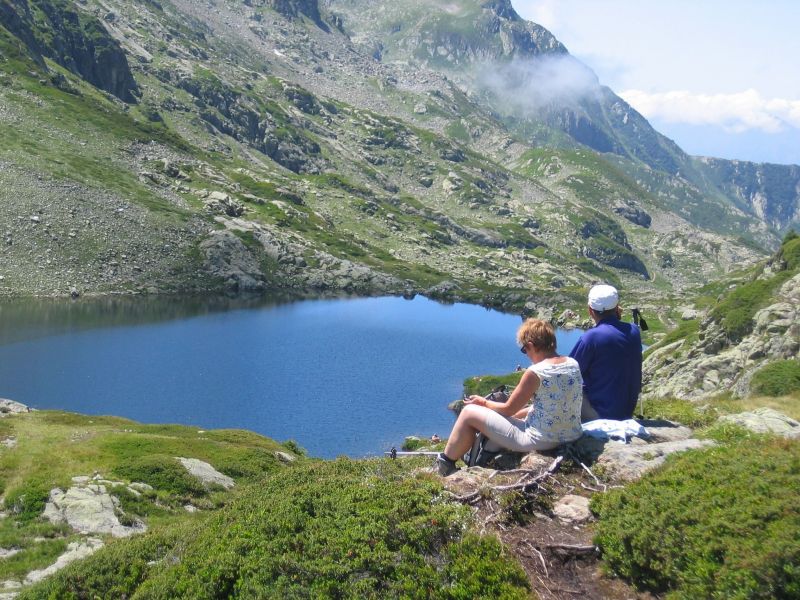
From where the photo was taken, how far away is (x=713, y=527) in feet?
25.8

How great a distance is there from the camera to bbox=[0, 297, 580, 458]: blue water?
69375 mm

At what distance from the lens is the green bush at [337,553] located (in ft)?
27.9

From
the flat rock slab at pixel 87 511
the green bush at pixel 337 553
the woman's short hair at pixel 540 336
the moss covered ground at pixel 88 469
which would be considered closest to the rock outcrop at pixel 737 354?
the woman's short hair at pixel 540 336

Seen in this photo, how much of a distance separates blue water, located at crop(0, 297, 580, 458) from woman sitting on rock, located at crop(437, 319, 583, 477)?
169 feet

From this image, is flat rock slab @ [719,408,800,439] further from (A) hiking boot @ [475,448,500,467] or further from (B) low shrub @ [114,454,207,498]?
(B) low shrub @ [114,454,207,498]

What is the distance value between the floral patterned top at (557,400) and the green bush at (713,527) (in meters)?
2.00

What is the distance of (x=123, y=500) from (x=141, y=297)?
112107mm

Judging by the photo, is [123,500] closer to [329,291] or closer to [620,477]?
[620,477]

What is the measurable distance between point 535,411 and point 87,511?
21.3 metres

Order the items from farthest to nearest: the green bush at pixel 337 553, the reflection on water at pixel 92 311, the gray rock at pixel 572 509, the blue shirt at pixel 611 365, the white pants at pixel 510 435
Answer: the reflection on water at pixel 92 311 < the blue shirt at pixel 611 365 < the white pants at pixel 510 435 < the gray rock at pixel 572 509 < the green bush at pixel 337 553

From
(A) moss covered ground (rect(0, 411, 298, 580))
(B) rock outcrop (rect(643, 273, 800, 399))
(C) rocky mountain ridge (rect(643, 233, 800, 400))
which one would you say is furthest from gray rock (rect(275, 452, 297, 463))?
(B) rock outcrop (rect(643, 273, 800, 399))

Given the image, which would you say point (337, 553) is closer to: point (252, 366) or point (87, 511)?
point (87, 511)

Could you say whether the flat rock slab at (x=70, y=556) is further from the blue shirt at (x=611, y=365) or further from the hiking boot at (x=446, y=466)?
the blue shirt at (x=611, y=365)

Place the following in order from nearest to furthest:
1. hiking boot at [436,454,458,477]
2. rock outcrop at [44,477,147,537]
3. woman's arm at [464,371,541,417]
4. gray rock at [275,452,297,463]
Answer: woman's arm at [464,371,541,417] < hiking boot at [436,454,458,477] < rock outcrop at [44,477,147,537] < gray rock at [275,452,297,463]
